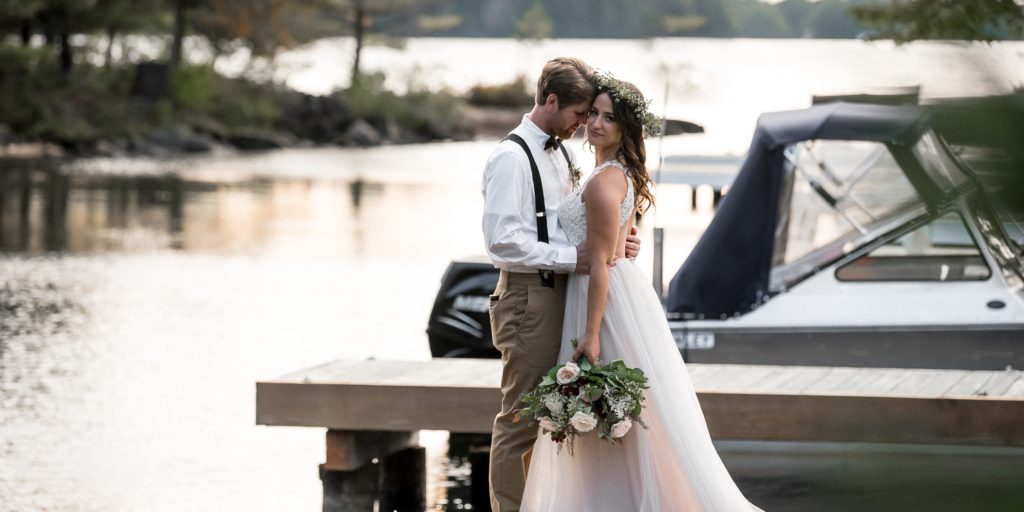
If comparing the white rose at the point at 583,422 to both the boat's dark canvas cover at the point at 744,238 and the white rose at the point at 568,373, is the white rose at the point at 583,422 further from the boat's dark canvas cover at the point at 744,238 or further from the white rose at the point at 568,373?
the boat's dark canvas cover at the point at 744,238

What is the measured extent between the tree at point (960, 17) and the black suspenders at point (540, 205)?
4020 millimetres

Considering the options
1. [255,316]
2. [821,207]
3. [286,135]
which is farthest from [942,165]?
[286,135]

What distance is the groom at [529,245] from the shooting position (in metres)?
5.06

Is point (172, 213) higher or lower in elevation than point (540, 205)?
lower

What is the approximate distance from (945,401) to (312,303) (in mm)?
11228

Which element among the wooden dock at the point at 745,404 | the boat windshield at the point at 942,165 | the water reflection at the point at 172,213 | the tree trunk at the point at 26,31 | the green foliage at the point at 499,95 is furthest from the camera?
the green foliage at the point at 499,95

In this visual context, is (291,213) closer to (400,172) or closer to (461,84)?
(400,172)

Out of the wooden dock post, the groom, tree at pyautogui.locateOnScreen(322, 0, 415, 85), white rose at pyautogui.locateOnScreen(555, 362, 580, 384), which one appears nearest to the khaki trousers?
the groom

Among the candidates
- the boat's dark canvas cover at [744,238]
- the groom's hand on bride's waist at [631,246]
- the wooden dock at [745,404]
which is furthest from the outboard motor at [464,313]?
the groom's hand on bride's waist at [631,246]

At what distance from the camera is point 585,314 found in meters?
5.22

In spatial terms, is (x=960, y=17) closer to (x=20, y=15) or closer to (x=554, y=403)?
(x=554, y=403)

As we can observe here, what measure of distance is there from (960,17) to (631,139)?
Answer: 13.7 feet

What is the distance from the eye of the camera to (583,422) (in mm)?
5004

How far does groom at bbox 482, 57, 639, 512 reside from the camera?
16.6 feet
